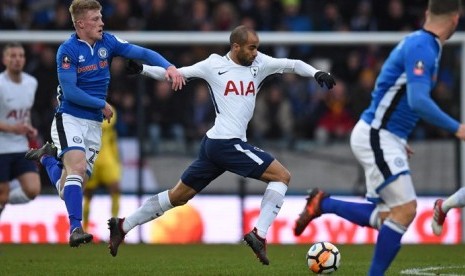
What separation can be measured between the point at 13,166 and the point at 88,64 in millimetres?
3453

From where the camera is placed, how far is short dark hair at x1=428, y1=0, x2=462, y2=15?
8.17 metres

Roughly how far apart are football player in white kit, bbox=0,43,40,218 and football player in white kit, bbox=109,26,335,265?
322 centimetres

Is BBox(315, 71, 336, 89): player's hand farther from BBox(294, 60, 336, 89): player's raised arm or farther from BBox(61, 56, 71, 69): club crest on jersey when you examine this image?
BBox(61, 56, 71, 69): club crest on jersey

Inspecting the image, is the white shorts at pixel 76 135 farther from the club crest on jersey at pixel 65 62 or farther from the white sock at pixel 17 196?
the white sock at pixel 17 196

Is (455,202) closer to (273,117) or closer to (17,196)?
(17,196)

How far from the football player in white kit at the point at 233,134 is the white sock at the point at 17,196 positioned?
3.47 m

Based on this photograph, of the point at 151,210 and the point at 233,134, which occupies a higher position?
the point at 233,134

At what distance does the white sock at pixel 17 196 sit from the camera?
1361cm

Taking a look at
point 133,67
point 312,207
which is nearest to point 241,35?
point 133,67

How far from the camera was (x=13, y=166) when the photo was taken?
1339 centimetres

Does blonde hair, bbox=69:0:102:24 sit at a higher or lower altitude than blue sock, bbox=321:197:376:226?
higher

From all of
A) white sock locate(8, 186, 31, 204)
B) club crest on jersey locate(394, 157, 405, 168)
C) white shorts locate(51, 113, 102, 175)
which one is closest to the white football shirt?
white shorts locate(51, 113, 102, 175)

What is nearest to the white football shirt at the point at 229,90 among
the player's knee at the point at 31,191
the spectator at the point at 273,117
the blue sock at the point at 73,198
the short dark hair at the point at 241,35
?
the short dark hair at the point at 241,35

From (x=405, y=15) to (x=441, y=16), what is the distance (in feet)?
36.7
